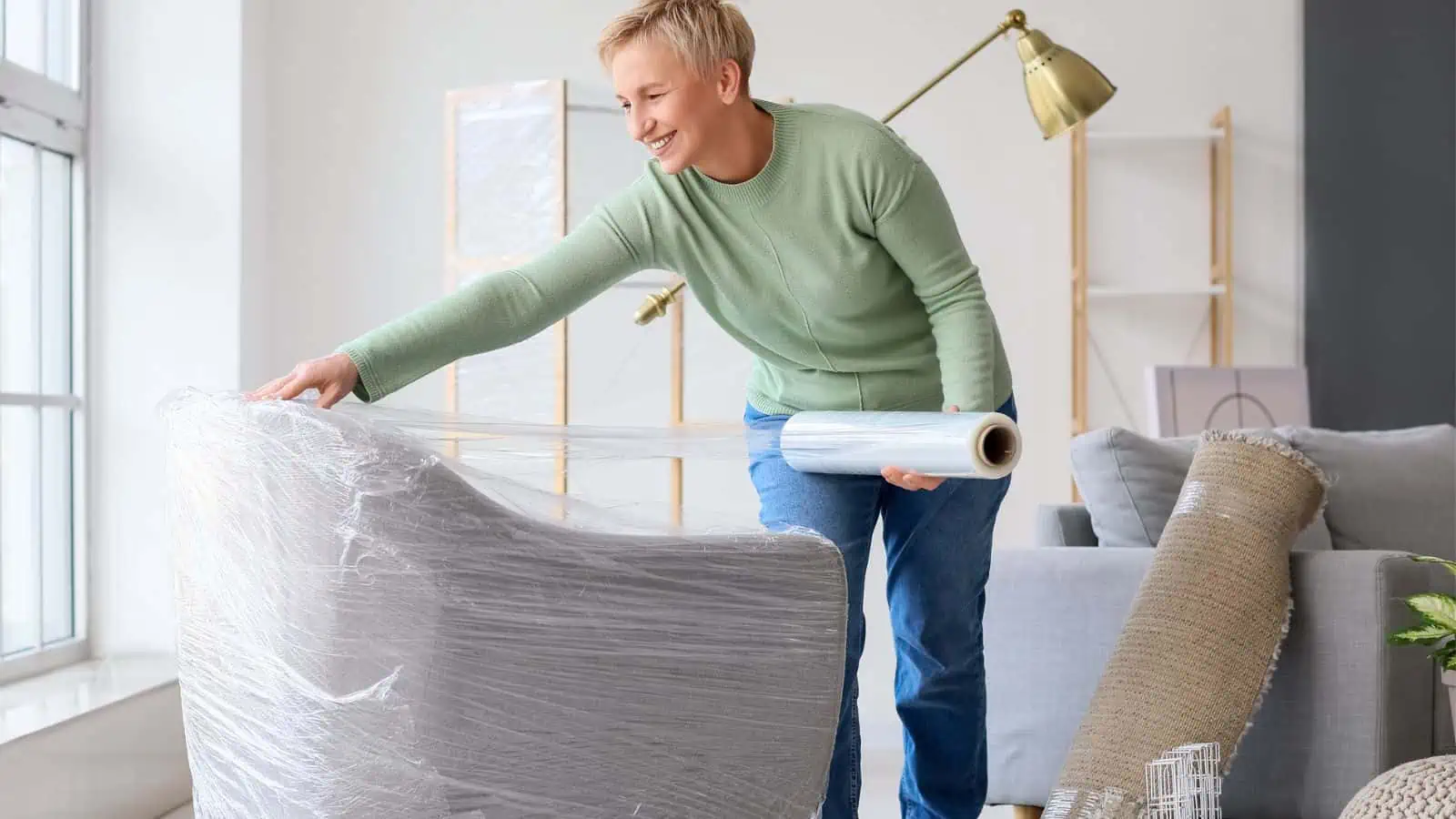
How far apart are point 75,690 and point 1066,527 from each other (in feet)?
5.71

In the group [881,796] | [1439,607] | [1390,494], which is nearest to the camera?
[1439,607]

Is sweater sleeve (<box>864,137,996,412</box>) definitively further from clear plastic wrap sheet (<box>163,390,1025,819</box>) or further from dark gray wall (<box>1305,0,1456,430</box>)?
dark gray wall (<box>1305,0,1456,430</box>)

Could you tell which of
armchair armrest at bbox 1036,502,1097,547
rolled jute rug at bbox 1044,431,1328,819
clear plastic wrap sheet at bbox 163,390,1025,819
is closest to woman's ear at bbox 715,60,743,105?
clear plastic wrap sheet at bbox 163,390,1025,819

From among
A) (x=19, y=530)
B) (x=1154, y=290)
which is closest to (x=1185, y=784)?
(x=1154, y=290)

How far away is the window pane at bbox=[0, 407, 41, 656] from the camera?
2514 mm

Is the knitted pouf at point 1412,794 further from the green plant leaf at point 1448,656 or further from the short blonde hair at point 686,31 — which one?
the short blonde hair at point 686,31

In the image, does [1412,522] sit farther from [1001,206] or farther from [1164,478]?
[1001,206]

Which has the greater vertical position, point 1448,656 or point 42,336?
point 42,336

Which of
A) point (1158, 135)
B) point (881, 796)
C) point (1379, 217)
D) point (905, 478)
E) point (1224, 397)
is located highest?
point (1158, 135)

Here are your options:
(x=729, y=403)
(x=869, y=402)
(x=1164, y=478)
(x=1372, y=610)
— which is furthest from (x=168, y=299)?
(x=1372, y=610)

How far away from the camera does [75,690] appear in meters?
2.42

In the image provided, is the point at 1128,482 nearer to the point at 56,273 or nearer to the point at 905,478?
the point at 905,478

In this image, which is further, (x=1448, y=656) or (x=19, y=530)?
(x=19, y=530)

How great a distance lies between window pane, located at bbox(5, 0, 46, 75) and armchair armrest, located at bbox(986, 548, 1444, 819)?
6.43ft
